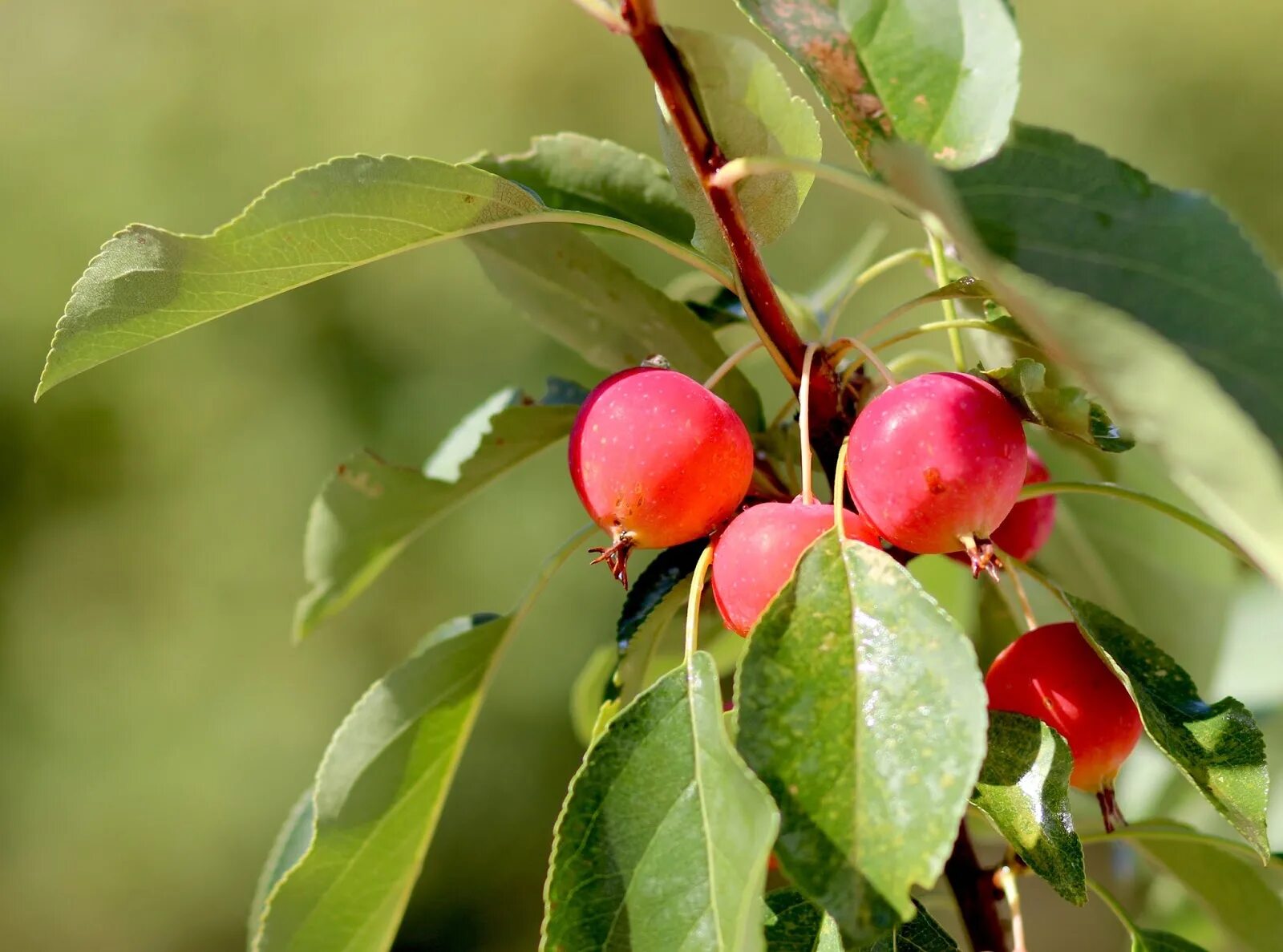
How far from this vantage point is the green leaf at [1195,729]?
0.46 meters

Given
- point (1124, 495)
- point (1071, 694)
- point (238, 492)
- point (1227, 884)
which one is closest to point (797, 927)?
point (1071, 694)

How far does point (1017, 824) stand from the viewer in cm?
46

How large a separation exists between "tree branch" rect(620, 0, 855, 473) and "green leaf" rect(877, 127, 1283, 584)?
118 mm

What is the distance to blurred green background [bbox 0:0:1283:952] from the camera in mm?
2934

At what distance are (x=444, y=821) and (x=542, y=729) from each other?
0.39 meters

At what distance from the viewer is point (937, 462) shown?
1.43 feet

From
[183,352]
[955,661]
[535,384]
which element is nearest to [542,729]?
[535,384]

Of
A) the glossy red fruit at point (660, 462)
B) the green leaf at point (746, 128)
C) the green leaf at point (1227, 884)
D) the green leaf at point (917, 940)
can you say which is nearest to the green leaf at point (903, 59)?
the green leaf at point (746, 128)

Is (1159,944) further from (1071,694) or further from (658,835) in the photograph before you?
(658,835)

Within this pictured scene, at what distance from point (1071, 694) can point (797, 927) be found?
6.7 inches

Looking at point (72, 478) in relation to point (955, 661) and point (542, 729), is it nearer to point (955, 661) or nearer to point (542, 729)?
point (542, 729)

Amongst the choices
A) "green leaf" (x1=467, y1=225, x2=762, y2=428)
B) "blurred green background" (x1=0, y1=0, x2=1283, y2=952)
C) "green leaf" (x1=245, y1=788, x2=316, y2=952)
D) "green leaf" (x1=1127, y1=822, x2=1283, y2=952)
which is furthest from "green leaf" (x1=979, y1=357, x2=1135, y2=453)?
"blurred green background" (x1=0, y1=0, x2=1283, y2=952)

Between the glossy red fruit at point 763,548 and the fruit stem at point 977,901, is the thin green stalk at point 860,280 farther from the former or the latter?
the fruit stem at point 977,901

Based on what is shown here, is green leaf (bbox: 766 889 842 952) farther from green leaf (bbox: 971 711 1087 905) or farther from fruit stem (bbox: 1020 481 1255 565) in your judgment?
fruit stem (bbox: 1020 481 1255 565)
